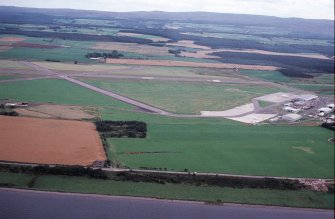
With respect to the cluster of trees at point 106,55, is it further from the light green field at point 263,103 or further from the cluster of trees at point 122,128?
the cluster of trees at point 122,128

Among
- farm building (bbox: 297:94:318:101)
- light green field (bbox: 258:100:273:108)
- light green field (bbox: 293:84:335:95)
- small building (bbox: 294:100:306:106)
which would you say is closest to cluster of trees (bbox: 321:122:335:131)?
light green field (bbox: 258:100:273:108)

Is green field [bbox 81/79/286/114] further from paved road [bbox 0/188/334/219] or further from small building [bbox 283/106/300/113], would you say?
paved road [bbox 0/188/334/219]

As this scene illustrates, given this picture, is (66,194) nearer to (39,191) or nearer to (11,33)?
(39,191)

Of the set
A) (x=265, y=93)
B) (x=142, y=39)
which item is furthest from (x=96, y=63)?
(x=142, y=39)

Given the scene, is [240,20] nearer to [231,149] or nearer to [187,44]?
[187,44]

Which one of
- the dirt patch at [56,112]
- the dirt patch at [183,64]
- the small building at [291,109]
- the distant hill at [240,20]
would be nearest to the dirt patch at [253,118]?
the small building at [291,109]

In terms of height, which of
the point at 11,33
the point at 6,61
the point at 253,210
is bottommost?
the point at 253,210
